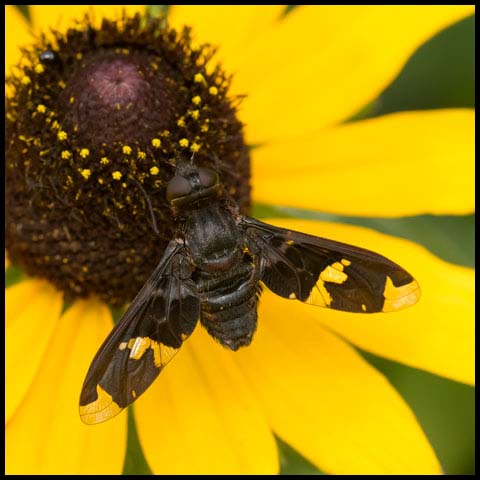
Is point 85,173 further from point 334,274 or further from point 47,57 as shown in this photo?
point 334,274

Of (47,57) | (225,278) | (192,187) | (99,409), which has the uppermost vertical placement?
(47,57)

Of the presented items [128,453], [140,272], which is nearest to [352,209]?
[140,272]

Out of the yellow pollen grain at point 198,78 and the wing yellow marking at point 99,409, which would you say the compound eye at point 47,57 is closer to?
the yellow pollen grain at point 198,78

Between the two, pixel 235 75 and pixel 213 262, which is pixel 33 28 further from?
pixel 213 262

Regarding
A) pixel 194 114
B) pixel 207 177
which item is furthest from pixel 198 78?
pixel 207 177

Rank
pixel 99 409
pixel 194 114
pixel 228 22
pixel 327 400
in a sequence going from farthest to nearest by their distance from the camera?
1. pixel 228 22
2. pixel 327 400
3. pixel 194 114
4. pixel 99 409

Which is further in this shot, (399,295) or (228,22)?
(228,22)

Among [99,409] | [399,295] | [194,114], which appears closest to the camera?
[99,409]

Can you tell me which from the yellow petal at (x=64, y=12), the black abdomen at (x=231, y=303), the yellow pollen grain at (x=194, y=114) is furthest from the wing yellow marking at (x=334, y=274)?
the yellow petal at (x=64, y=12)
